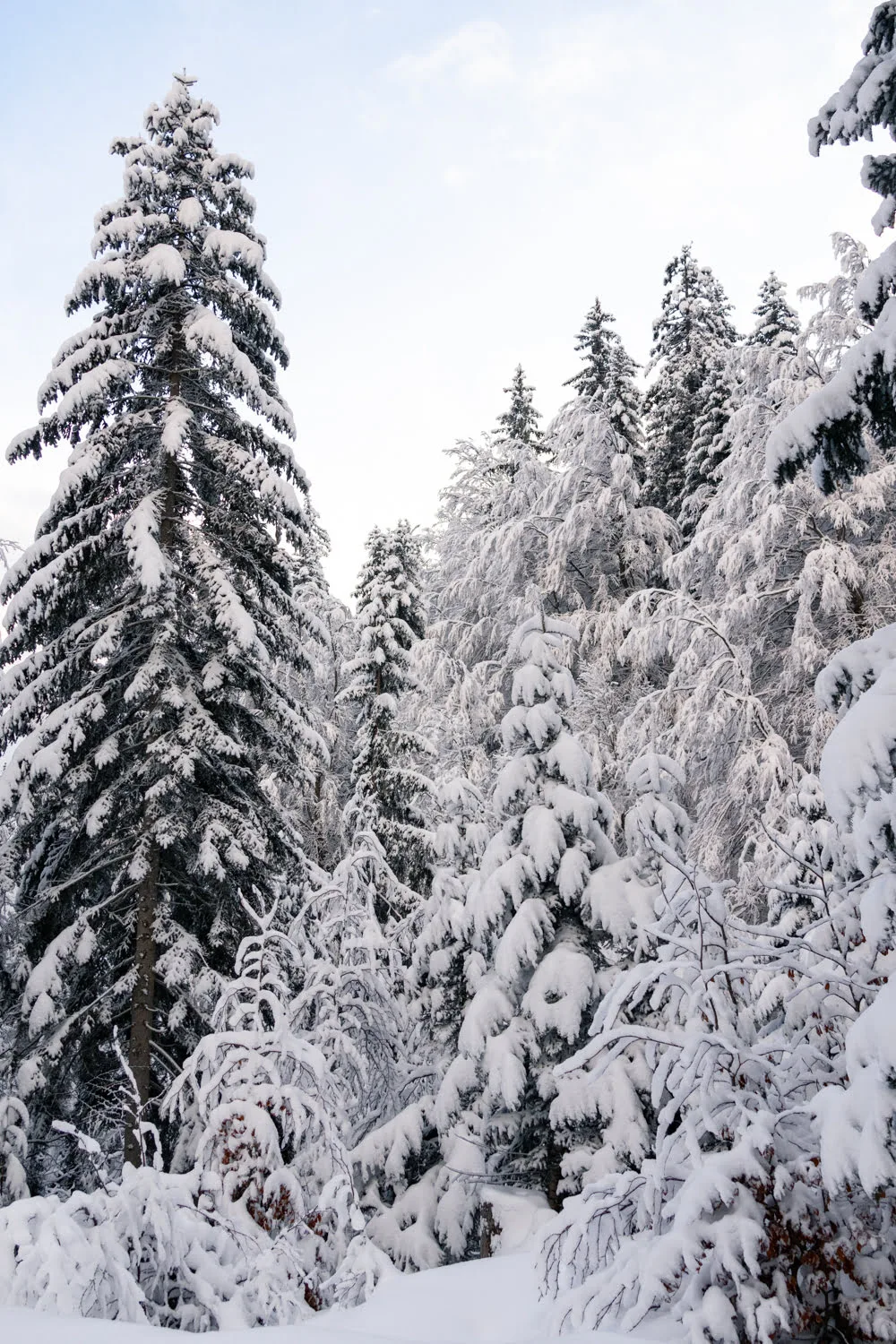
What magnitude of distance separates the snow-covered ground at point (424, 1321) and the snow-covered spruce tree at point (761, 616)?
9.44 metres

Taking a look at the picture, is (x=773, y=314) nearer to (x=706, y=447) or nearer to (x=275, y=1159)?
(x=706, y=447)

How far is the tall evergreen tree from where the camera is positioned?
27906 mm

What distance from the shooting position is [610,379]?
2247 cm

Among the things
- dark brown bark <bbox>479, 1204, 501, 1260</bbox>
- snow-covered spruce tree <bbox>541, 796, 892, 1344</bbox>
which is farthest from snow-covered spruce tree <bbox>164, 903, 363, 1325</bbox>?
snow-covered spruce tree <bbox>541, 796, 892, 1344</bbox>

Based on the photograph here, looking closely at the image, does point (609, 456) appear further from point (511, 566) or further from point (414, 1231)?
point (414, 1231)

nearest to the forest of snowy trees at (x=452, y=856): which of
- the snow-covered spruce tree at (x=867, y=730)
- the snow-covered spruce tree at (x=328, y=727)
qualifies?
the snow-covered spruce tree at (x=867, y=730)

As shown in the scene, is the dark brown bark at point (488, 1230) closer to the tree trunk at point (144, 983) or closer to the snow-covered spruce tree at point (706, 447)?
the tree trunk at point (144, 983)

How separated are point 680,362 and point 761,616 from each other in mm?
11827

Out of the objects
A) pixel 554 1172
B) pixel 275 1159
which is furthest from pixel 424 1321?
pixel 554 1172

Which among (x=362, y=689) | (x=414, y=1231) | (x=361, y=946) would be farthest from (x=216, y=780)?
(x=362, y=689)

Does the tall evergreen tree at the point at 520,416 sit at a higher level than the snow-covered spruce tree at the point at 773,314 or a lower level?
higher

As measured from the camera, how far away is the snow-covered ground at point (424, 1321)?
9.95 feet

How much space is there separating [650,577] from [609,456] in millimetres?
2872

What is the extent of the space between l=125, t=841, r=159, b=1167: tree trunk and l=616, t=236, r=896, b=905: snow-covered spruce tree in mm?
7267
